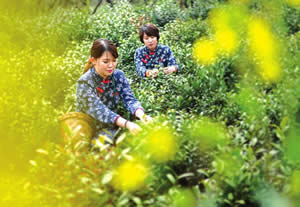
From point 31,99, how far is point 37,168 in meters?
0.85

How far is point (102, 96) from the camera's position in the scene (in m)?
3.64

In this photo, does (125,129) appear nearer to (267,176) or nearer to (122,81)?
(122,81)

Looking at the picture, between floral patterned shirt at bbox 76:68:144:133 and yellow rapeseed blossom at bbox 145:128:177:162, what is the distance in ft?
2.75

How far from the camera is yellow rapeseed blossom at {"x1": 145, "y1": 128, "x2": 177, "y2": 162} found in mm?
2328

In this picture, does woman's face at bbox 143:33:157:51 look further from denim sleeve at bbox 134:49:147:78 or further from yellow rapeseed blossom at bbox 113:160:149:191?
yellow rapeseed blossom at bbox 113:160:149:191

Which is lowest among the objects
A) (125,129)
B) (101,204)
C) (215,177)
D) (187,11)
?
(101,204)

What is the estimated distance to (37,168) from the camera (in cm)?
235

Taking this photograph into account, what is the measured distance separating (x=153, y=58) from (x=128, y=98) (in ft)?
5.89

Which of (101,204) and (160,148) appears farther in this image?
(160,148)

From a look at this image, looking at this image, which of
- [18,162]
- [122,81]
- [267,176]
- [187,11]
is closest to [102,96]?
[122,81]

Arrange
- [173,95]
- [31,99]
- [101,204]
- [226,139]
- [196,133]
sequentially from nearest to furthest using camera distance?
1. [101,204]
2. [226,139]
3. [196,133]
4. [31,99]
5. [173,95]

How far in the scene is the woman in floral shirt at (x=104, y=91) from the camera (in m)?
3.33

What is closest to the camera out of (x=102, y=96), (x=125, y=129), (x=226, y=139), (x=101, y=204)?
(x=101, y=204)

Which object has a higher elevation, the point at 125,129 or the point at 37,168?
the point at 125,129
